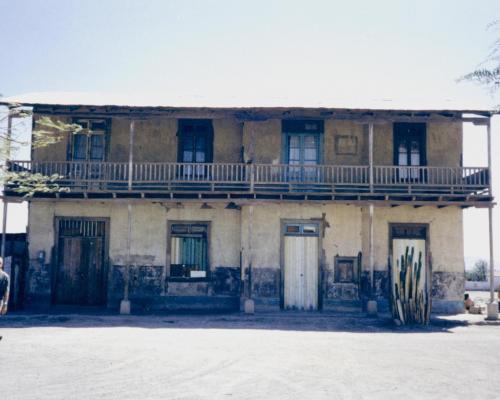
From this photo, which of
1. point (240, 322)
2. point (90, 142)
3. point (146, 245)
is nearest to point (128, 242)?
point (146, 245)

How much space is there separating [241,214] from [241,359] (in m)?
8.20

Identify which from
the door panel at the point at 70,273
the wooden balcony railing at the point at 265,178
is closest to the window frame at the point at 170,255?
the wooden balcony railing at the point at 265,178

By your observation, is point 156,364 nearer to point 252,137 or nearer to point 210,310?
point 210,310

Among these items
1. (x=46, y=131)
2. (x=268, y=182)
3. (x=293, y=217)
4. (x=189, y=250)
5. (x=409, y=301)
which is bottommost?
(x=409, y=301)

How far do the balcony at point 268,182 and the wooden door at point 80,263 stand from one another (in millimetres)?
1343

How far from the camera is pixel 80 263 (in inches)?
664

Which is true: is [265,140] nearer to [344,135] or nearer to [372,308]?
[344,135]

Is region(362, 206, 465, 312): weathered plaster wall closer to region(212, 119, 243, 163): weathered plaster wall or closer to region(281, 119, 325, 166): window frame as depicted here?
region(281, 119, 325, 166): window frame

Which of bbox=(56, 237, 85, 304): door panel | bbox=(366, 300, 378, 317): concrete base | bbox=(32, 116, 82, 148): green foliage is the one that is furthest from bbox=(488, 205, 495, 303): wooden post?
bbox=(56, 237, 85, 304): door panel

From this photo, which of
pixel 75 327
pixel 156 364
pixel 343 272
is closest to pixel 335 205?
pixel 343 272

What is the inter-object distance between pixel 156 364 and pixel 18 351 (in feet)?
9.24

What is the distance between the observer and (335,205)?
16.8 meters

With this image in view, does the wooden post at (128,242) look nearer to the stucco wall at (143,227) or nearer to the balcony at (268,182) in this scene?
the balcony at (268,182)

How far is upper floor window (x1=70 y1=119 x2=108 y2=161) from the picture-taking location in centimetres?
1738
